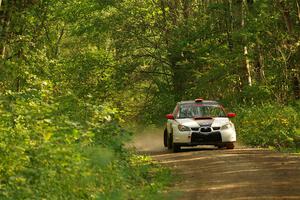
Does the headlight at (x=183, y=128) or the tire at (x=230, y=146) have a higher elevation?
the headlight at (x=183, y=128)

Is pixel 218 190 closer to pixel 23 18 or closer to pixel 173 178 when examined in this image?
pixel 173 178

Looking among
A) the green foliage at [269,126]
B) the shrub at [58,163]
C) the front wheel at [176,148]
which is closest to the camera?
the shrub at [58,163]

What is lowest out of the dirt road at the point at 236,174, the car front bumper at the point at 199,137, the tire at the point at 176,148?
the dirt road at the point at 236,174

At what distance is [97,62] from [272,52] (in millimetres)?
12566

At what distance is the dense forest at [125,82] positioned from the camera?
458 inches

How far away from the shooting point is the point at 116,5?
42.7 meters

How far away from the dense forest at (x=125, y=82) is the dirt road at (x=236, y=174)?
68cm

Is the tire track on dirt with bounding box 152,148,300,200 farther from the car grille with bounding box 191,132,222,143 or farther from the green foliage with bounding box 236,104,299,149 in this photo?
the green foliage with bounding box 236,104,299,149

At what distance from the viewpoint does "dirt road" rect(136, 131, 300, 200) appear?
1188cm

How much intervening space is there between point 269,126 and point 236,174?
10742 millimetres

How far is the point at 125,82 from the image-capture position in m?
42.0

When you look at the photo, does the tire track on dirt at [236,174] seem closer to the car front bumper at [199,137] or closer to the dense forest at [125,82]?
the dense forest at [125,82]

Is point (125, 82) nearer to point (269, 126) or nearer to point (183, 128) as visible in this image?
point (269, 126)

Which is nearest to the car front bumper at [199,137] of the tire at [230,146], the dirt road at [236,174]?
the tire at [230,146]
